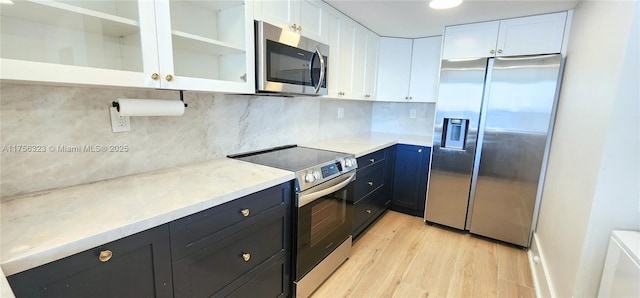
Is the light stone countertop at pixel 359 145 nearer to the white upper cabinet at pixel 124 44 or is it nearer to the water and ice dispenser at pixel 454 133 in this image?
the water and ice dispenser at pixel 454 133

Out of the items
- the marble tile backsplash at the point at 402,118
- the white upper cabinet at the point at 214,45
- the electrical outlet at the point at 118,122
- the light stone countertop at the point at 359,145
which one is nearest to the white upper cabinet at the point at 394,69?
the marble tile backsplash at the point at 402,118

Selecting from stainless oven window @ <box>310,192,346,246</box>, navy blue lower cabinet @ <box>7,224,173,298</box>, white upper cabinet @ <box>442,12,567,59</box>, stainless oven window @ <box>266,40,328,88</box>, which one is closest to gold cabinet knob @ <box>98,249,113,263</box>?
navy blue lower cabinet @ <box>7,224,173,298</box>

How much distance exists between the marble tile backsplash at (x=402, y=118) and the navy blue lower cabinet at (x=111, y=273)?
3226 mm

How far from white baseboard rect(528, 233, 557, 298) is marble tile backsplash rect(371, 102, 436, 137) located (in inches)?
64.4

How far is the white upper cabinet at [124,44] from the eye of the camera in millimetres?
920

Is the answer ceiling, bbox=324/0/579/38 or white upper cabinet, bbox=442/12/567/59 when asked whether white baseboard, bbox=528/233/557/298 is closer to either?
white upper cabinet, bbox=442/12/567/59

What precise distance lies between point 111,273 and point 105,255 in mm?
80

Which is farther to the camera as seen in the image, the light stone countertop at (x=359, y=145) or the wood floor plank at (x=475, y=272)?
the light stone countertop at (x=359, y=145)

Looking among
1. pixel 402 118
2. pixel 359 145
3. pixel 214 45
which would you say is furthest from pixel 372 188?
pixel 214 45

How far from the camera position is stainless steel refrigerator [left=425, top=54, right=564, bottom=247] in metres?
2.21

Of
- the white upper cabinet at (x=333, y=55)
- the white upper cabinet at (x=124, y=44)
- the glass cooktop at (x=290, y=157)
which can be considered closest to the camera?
the white upper cabinet at (x=124, y=44)

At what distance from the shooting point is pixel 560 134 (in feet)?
6.53

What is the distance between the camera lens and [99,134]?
1.28 m

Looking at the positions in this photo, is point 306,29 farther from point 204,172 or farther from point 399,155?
point 399,155
